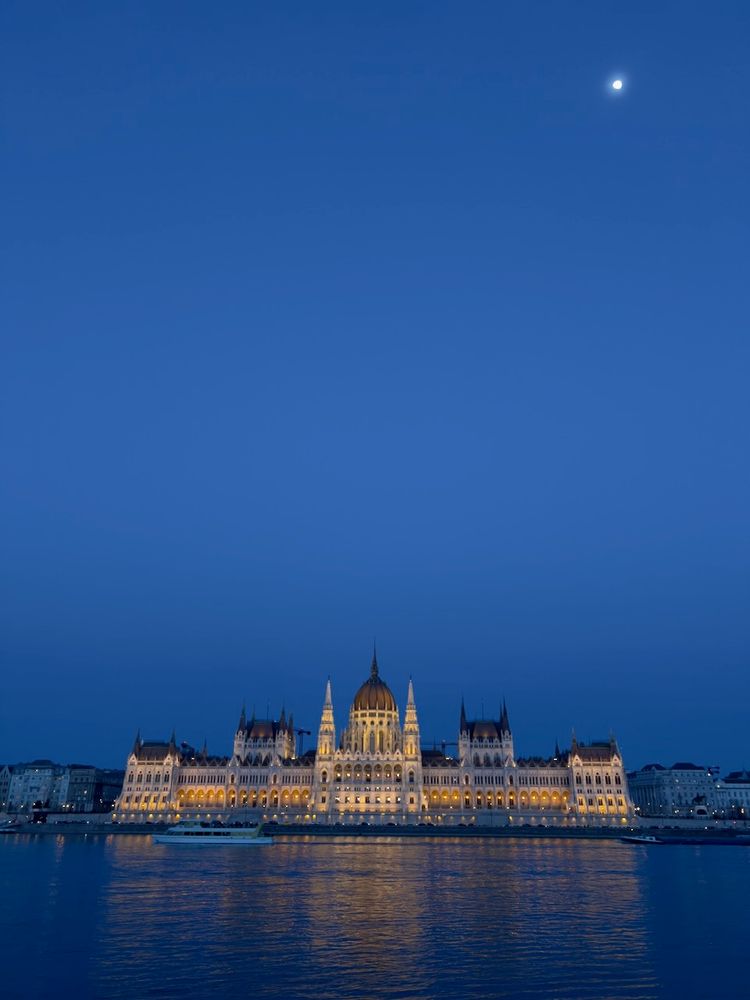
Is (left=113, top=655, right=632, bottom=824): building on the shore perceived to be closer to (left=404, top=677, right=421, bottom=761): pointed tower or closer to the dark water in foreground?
(left=404, top=677, right=421, bottom=761): pointed tower

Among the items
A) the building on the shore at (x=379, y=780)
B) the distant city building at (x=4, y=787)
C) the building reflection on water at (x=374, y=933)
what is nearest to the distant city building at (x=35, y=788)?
the distant city building at (x=4, y=787)

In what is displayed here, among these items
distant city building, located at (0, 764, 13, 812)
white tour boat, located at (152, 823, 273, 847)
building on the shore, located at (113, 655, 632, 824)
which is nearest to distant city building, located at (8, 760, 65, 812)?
distant city building, located at (0, 764, 13, 812)

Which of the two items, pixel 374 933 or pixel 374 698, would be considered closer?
pixel 374 933

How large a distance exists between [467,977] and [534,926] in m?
11.0

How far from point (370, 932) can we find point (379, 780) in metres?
135

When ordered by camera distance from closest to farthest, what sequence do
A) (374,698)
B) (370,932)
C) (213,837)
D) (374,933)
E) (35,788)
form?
(374,933) < (370,932) < (213,837) < (374,698) < (35,788)

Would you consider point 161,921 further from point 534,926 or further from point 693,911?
point 693,911

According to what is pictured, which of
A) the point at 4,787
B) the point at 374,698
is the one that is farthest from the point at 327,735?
the point at 4,787

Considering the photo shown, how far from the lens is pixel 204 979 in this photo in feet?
93.2

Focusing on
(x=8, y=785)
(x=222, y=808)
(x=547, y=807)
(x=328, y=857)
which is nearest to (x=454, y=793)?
(x=547, y=807)

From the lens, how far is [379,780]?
545ft

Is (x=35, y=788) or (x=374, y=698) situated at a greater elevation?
(x=374, y=698)

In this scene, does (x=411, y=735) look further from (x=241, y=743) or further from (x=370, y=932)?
(x=370, y=932)

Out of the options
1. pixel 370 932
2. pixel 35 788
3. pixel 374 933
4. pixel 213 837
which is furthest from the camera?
pixel 35 788
